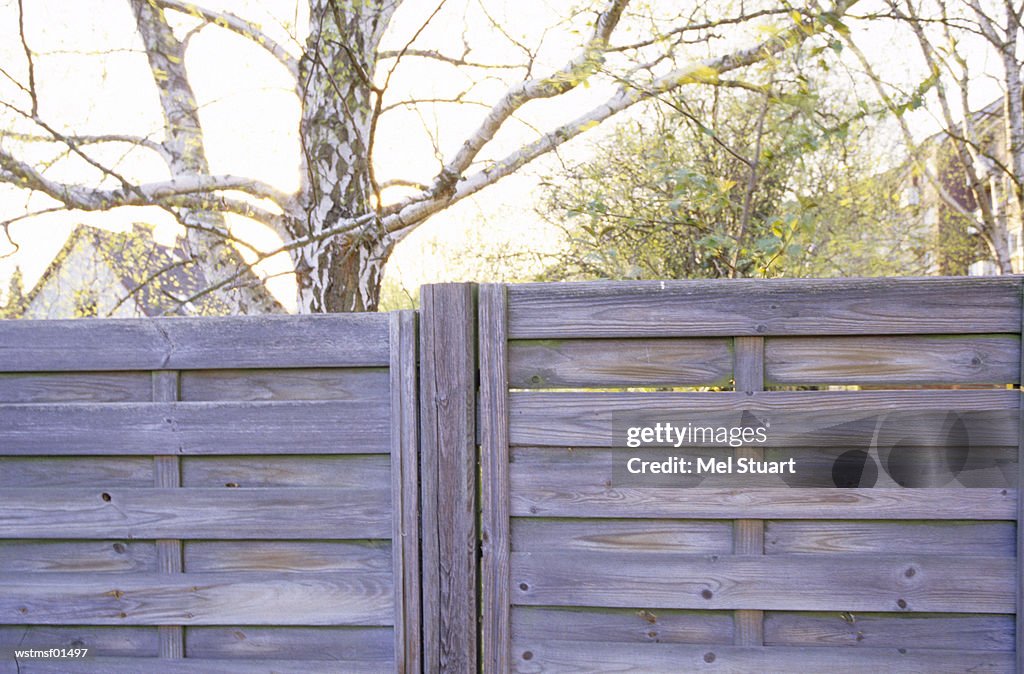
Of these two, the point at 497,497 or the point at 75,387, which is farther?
the point at 75,387

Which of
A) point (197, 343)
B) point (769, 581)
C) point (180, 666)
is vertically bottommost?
point (180, 666)

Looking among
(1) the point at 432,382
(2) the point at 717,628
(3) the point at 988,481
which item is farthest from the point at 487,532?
(3) the point at 988,481

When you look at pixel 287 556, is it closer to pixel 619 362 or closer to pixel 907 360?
pixel 619 362

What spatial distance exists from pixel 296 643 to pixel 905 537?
5.93 ft

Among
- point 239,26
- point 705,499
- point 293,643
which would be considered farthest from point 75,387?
point 239,26

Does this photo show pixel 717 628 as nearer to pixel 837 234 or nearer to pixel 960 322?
pixel 960 322

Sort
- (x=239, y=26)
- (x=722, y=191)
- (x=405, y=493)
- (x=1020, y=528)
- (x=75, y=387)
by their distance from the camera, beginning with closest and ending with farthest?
(x=1020, y=528) < (x=405, y=493) < (x=75, y=387) < (x=722, y=191) < (x=239, y=26)

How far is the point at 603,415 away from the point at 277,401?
0.97m

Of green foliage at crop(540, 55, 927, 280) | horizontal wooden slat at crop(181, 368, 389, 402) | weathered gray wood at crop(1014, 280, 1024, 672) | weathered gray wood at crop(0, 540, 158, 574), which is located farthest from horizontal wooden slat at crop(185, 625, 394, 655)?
green foliage at crop(540, 55, 927, 280)

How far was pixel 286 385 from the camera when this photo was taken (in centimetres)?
235

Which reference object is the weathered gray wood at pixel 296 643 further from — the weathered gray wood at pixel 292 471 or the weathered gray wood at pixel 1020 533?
the weathered gray wood at pixel 1020 533

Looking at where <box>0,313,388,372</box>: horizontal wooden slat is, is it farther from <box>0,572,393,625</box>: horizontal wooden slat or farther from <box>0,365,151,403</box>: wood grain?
<box>0,572,393,625</box>: horizontal wooden slat

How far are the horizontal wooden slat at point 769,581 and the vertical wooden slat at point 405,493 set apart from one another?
0.31 m

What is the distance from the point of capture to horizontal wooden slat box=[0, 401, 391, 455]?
231cm
